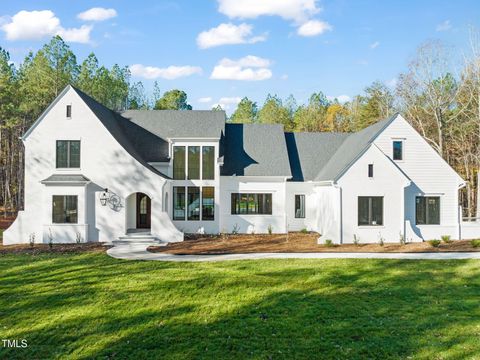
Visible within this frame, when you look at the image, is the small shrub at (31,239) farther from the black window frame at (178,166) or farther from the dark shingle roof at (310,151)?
the dark shingle roof at (310,151)

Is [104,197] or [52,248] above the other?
[104,197]

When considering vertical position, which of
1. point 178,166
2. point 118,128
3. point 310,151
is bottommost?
point 178,166

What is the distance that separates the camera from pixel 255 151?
22.0 m

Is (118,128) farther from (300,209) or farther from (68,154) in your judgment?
(300,209)

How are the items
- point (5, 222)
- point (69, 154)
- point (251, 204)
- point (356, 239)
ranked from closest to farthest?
point (356, 239) → point (69, 154) → point (251, 204) → point (5, 222)

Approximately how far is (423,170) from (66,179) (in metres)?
19.4

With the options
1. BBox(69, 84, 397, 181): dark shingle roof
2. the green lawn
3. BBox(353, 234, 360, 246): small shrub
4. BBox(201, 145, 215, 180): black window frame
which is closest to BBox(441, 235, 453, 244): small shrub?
BBox(353, 234, 360, 246): small shrub

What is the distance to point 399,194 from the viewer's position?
56.7 feet

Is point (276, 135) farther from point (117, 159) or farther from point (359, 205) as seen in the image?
point (117, 159)

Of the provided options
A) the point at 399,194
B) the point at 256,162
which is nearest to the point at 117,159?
the point at 256,162

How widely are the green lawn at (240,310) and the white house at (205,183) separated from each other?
5.31 meters

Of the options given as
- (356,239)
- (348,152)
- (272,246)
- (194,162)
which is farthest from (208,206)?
(348,152)

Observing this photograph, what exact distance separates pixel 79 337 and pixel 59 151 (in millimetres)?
13651

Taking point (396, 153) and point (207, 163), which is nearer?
point (396, 153)
